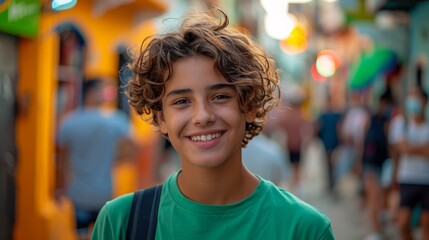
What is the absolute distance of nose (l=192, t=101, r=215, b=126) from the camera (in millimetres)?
2264

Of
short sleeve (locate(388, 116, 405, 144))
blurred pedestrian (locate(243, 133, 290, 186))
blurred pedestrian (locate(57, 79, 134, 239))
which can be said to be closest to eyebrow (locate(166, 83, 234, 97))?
blurred pedestrian (locate(243, 133, 290, 186))

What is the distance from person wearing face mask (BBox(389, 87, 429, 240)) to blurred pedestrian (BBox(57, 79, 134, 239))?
311cm

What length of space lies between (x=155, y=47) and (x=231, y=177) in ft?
1.65

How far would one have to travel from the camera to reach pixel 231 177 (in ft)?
7.82

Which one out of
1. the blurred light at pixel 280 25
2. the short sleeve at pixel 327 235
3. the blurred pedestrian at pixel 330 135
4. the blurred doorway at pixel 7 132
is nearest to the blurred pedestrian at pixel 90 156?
the blurred doorway at pixel 7 132

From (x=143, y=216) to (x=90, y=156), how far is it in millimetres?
4356

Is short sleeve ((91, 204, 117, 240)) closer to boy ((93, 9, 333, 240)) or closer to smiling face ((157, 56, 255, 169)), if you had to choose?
boy ((93, 9, 333, 240))

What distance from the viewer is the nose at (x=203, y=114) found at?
7.43ft

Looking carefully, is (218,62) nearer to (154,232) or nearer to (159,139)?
(154,232)

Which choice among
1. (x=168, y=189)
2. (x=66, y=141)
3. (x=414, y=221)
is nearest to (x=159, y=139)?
(x=414, y=221)

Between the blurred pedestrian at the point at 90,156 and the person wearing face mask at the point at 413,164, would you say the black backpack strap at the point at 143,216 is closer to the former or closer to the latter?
the blurred pedestrian at the point at 90,156

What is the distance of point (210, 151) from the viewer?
7.59 feet

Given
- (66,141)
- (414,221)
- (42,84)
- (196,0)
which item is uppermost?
(196,0)

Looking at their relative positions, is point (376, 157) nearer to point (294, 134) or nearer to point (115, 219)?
point (294, 134)
